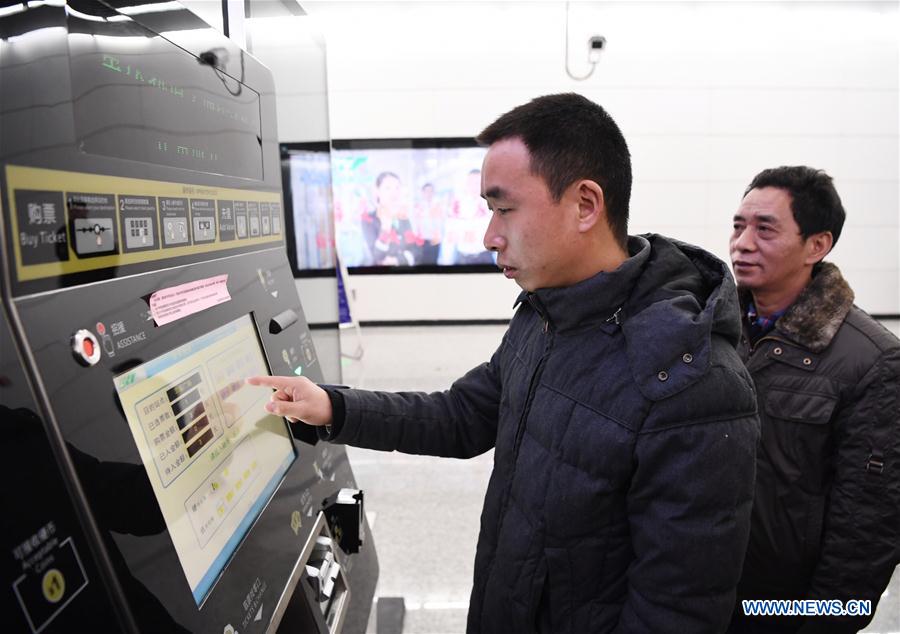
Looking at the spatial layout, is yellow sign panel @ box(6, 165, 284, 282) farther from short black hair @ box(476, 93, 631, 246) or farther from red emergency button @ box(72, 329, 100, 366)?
short black hair @ box(476, 93, 631, 246)

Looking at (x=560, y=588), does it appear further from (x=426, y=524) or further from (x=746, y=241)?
(x=426, y=524)

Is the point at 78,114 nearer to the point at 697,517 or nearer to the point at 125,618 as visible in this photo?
the point at 125,618

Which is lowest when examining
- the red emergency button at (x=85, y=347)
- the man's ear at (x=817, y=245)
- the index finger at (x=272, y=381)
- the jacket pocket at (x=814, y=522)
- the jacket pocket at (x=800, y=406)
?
the jacket pocket at (x=814, y=522)

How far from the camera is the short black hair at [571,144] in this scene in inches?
34.6

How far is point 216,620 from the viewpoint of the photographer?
2.26 feet

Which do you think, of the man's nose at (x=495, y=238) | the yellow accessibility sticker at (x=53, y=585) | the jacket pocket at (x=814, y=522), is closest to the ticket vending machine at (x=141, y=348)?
the yellow accessibility sticker at (x=53, y=585)

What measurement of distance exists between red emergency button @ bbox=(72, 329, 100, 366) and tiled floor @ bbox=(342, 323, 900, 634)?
1212 mm

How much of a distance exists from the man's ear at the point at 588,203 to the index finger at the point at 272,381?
1.79 ft

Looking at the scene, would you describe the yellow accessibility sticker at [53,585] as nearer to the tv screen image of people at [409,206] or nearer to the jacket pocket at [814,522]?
the jacket pocket at [814,522]

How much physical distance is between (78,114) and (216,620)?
22.9 inches

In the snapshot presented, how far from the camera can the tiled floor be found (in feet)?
6.82

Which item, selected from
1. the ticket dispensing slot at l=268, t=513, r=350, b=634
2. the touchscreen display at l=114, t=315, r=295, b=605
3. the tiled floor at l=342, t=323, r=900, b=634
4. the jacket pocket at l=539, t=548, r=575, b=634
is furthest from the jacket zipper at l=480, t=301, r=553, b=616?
the tiled floor at l=342, t=323, r=900, b=634

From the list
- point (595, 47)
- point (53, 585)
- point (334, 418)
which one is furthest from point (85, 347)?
point (595, 47)

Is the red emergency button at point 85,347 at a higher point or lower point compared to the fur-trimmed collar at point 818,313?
higher
